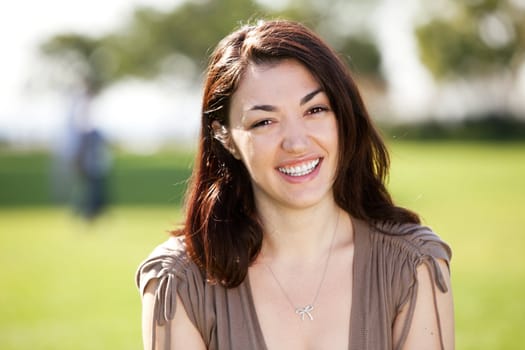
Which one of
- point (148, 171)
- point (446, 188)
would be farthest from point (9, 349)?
point (148, 171)

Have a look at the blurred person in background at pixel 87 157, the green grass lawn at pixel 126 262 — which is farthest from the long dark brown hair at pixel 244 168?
the blurred person in background at pixel 87 157

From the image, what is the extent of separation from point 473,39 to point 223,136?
189 feet

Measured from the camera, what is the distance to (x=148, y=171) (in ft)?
97.0

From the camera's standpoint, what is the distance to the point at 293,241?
3408 millimetres

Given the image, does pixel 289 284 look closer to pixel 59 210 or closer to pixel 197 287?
pixel 197 287

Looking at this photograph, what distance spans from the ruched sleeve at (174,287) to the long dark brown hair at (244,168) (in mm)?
56

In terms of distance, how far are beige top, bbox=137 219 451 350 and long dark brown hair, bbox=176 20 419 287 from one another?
74 mm

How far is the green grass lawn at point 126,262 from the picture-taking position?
701cm

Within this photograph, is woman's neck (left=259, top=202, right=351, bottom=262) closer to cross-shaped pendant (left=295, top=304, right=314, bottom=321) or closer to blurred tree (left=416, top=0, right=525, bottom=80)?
cross-shaped pendant (left=295, top=304, right=314, bottom=321)

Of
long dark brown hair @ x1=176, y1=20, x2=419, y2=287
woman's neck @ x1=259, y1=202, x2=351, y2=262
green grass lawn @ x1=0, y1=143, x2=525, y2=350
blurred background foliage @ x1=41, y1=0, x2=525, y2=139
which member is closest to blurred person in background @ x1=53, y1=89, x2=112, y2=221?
green grass lawn @ x1=0, y1=143, x2=525, y2=350

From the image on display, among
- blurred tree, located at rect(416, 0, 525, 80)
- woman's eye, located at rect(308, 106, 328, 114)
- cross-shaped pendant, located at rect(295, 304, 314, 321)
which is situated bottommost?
cross-shaped pendant, located at rect(295, 304, 314, 321)

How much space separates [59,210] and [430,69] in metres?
46.3

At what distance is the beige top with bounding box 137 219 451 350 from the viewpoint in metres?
3.19

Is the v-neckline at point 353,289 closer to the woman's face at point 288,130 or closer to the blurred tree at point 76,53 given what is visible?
the woman's face at point 288,130
